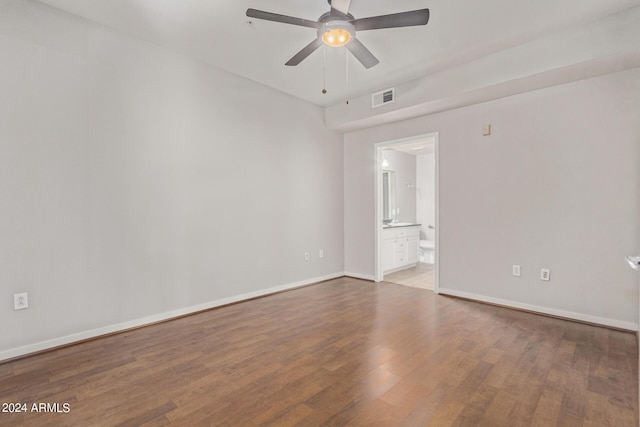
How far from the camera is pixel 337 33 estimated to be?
227 cm

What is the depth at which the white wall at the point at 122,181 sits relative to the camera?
2391 mm

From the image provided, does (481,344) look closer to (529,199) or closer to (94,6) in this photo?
(529,199)

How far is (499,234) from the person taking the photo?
11.8ft

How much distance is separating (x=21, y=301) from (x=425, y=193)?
7232 millimetres

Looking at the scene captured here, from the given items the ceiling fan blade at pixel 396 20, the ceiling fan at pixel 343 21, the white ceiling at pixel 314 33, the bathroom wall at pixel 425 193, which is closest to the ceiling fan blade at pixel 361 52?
the ceiling fan at pixel 343 21

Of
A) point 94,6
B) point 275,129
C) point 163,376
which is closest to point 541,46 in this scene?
point 275,129

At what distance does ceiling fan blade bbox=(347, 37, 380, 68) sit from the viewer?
7.88ft

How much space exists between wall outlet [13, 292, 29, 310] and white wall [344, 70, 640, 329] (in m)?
4.34

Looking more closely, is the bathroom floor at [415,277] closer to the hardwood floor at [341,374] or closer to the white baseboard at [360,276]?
the white baseboard at [360,276]

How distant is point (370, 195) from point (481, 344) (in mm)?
2819

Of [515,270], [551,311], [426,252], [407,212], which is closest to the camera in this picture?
[551,311]

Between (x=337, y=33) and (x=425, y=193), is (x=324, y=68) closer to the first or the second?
(x=337, y=33)

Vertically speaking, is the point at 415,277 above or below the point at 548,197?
below

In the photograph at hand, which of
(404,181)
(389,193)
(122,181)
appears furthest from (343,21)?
(404,181)
